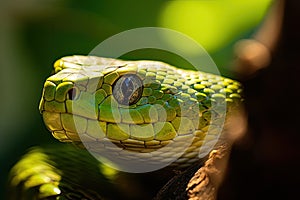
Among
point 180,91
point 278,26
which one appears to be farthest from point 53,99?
point 278,26

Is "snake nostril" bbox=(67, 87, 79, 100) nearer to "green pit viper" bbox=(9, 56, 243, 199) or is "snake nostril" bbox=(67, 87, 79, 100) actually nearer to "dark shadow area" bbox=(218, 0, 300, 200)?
"green pit viper" bbox=(9, 56, 243, 199)

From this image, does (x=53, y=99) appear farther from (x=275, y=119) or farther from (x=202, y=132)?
(x=275, y=119)

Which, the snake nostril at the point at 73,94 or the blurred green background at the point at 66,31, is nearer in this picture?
the snake nostril at the point at 73,94

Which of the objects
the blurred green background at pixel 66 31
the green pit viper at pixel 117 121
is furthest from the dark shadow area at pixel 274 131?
the blurred green background at pixel 66 31

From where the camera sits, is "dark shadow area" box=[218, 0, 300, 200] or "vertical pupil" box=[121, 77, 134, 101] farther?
"vertical pupil" box=[121, 77, 134, 101]

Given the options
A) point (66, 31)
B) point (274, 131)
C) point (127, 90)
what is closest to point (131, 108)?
point (127, 90)

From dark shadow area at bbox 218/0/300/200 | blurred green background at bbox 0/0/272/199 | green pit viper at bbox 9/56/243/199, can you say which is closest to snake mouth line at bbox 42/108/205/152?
green pit viper at bbox 9/56/243/199

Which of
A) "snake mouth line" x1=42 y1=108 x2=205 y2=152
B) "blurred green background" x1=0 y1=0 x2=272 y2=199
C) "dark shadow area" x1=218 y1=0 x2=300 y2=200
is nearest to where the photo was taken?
"dark shadow area" x1=218 y1=0 x2=300 y2=200

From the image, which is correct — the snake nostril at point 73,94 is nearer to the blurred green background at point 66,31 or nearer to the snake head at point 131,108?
the snake head at point 131,108
